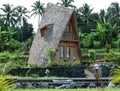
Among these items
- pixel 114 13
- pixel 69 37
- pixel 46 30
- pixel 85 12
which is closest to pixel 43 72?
pixel 69 37

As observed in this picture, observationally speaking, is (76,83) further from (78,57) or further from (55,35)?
(78,57)

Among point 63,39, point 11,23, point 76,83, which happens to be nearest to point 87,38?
point 63,39

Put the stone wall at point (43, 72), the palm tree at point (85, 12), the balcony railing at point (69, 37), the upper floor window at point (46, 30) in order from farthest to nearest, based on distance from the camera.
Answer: the palm tree at point (85, 12), the upper floor window at point (46, 30), the balcony railing at point (69, 37), the stone wall at point (43, 72)

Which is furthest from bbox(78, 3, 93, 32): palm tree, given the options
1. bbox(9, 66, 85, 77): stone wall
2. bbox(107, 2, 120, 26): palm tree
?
bbox(9, 66, 85, 77): stone wall

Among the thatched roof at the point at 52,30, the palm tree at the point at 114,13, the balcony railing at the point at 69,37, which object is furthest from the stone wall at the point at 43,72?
the palm tree at the point at 114,13

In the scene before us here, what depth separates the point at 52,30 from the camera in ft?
104

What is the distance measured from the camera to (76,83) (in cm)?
1484

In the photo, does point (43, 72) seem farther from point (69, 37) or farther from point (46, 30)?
point (46, 30)

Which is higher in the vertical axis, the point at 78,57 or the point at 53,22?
the point at 53,22

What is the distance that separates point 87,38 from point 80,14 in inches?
703

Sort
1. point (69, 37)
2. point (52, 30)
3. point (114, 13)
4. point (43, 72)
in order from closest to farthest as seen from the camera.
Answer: point (43, 72) → point (52, 30) → point (69, 37) → point (114, 13)

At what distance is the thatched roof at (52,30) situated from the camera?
1207 inches

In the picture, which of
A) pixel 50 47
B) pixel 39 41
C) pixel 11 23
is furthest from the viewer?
pixel 11 23

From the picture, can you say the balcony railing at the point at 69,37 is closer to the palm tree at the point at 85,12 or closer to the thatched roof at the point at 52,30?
the thatched roof at the point at 52,30
